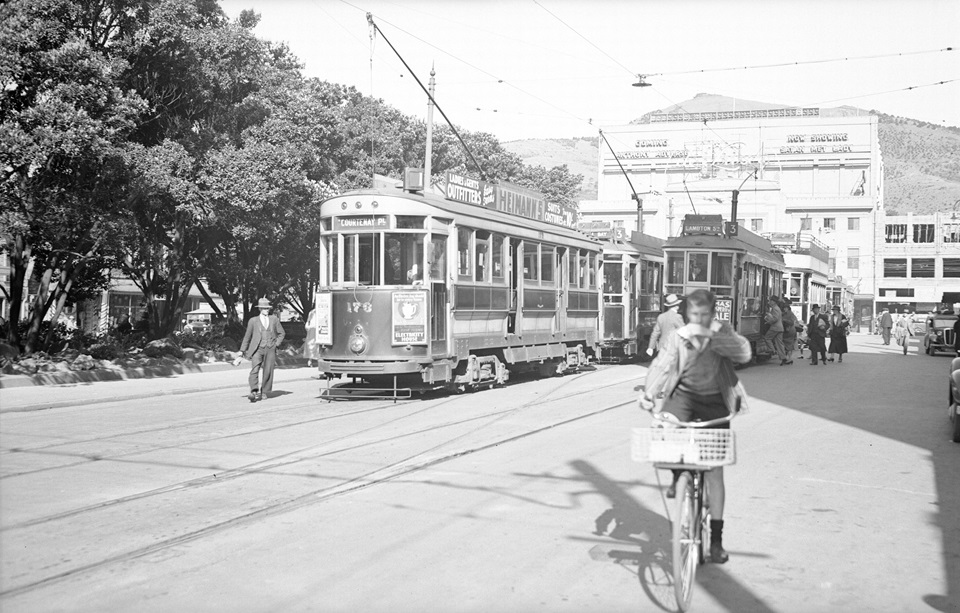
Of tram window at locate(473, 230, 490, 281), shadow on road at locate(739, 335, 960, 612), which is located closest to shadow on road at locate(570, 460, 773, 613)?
shadow on road at locate(739, 335, 960, 612)

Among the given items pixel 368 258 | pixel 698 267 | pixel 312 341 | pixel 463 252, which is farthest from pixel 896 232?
pixel 368 258

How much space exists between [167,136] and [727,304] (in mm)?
14590

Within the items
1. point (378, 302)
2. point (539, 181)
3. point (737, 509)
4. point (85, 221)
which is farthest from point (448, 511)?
point (539, 181)

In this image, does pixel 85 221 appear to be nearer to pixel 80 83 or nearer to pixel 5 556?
pixel 80 83

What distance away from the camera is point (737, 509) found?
26.3 ft

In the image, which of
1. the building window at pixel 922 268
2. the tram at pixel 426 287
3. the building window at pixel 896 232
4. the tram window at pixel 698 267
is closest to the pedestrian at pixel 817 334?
the tram window at pixel 698 267

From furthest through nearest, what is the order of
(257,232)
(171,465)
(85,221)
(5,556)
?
(257,232), (85,221), (171,465), (5,556)

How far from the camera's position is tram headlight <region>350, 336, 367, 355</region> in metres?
15.7

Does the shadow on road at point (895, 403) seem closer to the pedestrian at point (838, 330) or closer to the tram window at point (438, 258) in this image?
the pedestrian at point (838, 330)

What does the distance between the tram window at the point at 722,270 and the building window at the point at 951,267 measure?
2776 inches

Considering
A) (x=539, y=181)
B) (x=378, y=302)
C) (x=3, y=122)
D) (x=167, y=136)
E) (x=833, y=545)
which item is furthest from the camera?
(x=539, y=181)

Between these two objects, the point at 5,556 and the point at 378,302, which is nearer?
the point at 5,556

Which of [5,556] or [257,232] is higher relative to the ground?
[257,232]

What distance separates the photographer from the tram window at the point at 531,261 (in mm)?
19281
